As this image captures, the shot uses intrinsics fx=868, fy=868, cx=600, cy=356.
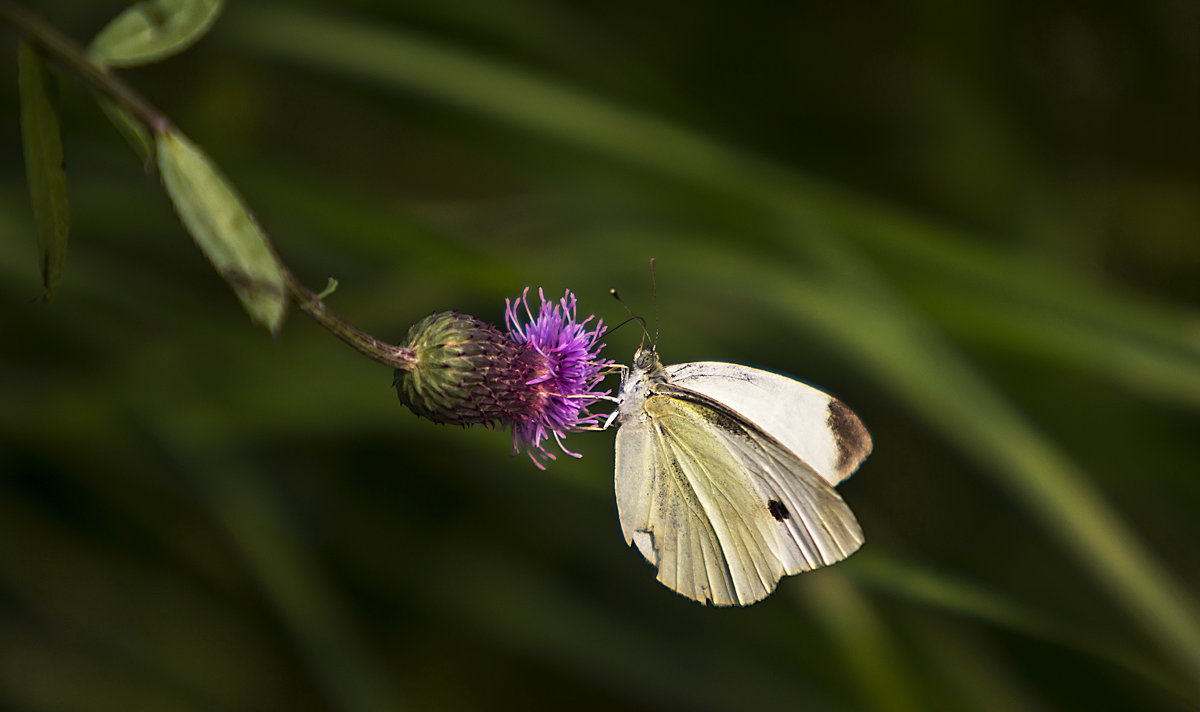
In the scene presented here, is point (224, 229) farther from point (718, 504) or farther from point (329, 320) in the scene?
point (718, 504)

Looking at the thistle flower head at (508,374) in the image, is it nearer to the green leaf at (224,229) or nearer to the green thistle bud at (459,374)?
the green thistle bud at (459,374)

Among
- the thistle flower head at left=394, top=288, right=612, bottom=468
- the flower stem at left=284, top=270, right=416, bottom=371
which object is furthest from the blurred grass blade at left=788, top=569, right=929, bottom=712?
the flower stem at left=284, top=270, right=416, bottom=371

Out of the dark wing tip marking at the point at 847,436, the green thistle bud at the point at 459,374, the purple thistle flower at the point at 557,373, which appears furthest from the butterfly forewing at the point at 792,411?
the green thistle bud at the point at 459,374

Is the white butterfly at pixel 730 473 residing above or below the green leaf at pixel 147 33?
below

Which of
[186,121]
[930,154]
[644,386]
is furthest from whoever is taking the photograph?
[930,154]

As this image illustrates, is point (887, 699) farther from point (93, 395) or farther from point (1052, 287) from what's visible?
point (93, 395)

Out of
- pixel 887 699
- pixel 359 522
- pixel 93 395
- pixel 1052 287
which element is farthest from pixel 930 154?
pixel 93 395

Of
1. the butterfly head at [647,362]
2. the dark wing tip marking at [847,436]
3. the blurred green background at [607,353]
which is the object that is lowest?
the dark wing tip marking at [847,436]
